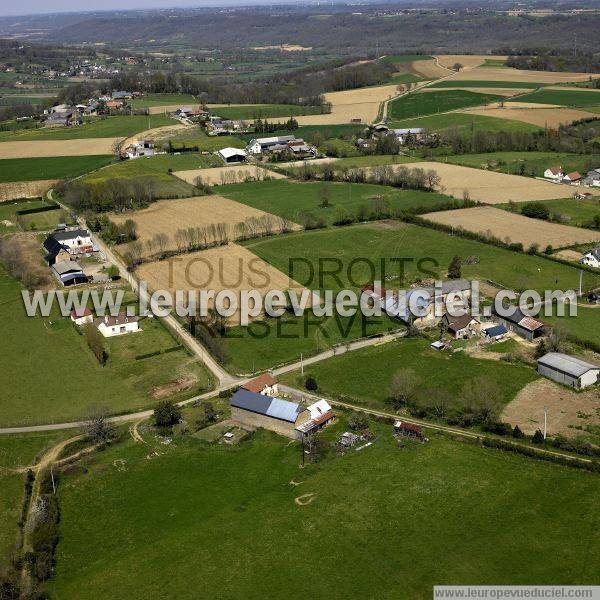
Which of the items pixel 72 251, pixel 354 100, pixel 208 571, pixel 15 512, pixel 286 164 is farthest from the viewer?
pixel 354 100

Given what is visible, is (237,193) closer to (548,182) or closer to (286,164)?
(286,164)

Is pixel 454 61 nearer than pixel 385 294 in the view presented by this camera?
No

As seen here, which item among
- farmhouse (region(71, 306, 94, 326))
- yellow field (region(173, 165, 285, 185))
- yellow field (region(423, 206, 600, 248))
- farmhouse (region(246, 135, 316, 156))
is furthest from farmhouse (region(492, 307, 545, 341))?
farmhouse (region(246, 135, 316, 156))

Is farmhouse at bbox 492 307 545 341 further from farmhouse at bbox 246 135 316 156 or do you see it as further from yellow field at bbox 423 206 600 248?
farmhouse at bbox 246 135 316 156

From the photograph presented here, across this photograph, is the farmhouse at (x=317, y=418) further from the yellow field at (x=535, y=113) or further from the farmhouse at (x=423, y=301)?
the yellow field at (x=535, y=113)

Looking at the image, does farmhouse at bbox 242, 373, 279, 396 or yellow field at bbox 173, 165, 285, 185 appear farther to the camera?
yellow field at bbox 173, 165, 285, 185

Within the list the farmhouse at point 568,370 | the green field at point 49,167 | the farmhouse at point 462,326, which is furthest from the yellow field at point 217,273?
the green field at point 49,167

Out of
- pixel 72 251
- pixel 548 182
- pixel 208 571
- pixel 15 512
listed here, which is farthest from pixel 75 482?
pixel 548 182

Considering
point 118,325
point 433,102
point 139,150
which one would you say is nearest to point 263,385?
point 118,325
